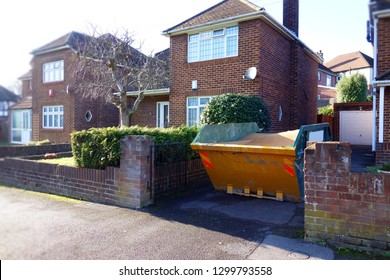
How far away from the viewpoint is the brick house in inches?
415

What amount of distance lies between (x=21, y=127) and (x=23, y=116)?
0.13 metres

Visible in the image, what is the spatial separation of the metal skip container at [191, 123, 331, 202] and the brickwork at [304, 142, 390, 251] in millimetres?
1234

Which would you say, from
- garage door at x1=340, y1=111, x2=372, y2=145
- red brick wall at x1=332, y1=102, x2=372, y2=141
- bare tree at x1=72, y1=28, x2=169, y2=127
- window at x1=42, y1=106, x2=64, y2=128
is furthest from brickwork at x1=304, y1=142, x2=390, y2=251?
red brick wall at x1=332, y1=102, x2=372, y2=141

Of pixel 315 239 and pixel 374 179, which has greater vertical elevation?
pixel 374 179

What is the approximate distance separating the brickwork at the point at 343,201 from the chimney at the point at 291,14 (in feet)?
35.7

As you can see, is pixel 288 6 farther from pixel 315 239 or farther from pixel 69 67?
pixel 69 67

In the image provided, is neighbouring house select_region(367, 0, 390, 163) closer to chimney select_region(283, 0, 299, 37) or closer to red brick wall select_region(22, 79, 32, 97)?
chimney select_region(283, 0, 299, 37)

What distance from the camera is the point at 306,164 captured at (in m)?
4.01

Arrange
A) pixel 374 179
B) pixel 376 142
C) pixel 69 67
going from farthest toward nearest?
pixel 376 142 → pixel 374 179 → pixel 69 67

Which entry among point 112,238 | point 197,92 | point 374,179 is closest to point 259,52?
point 197,92

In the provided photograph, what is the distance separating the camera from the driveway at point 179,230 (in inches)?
134

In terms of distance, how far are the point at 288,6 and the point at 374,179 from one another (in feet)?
37.6

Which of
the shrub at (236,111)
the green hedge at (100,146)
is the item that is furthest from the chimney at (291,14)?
the green hedge at (100,146)

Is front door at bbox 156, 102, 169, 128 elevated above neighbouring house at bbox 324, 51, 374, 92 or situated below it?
below
